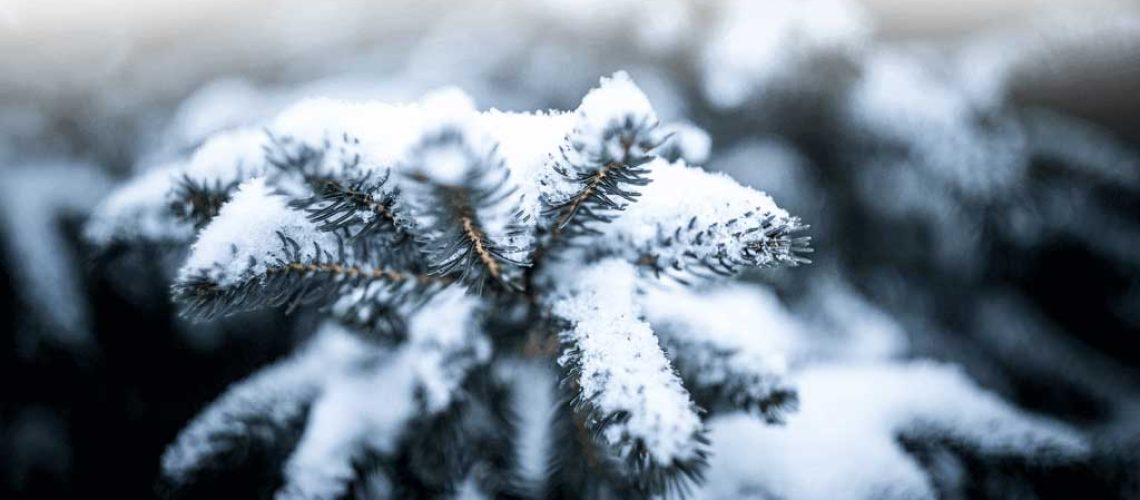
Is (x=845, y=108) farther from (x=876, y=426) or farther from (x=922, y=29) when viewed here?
(x=876, y=426)

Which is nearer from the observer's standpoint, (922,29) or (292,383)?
(292,383)

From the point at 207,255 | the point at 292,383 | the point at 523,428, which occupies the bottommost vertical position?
the point at 292,383

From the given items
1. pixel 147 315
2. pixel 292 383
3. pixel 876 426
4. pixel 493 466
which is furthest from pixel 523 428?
pixel 147 315

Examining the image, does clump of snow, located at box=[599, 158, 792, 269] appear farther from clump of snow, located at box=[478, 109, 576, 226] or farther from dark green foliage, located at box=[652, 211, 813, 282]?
clump of snow, located at box=[478, 109, 576, 226]

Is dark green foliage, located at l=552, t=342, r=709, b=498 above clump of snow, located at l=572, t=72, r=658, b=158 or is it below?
below

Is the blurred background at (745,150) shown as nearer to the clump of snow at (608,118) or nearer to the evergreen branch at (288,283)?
the evergreen branch at (288,283)

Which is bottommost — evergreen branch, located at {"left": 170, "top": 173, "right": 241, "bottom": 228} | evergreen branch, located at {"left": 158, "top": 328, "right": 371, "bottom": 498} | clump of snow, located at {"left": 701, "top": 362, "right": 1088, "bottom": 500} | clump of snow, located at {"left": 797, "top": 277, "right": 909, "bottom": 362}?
evergreen branch, located at {"left": 158, "top": 328, "right": 371, "bottom": 498}

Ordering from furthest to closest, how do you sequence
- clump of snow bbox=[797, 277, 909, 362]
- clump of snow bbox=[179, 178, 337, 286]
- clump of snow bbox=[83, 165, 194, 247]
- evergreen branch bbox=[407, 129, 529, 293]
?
clump of snow bbox=[797, 277, 909, 362] < clump of snow bbox=[83, 165, 194, 247] < clump of snow bbox=[179, 178, 337, 286] < evergreen branch bbox=[407, 129, 529, 293]

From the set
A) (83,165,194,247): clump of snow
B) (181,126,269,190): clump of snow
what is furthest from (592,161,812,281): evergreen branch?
(83,165,194,247): clump of snow

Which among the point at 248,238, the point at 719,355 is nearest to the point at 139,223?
the point at 248,238
